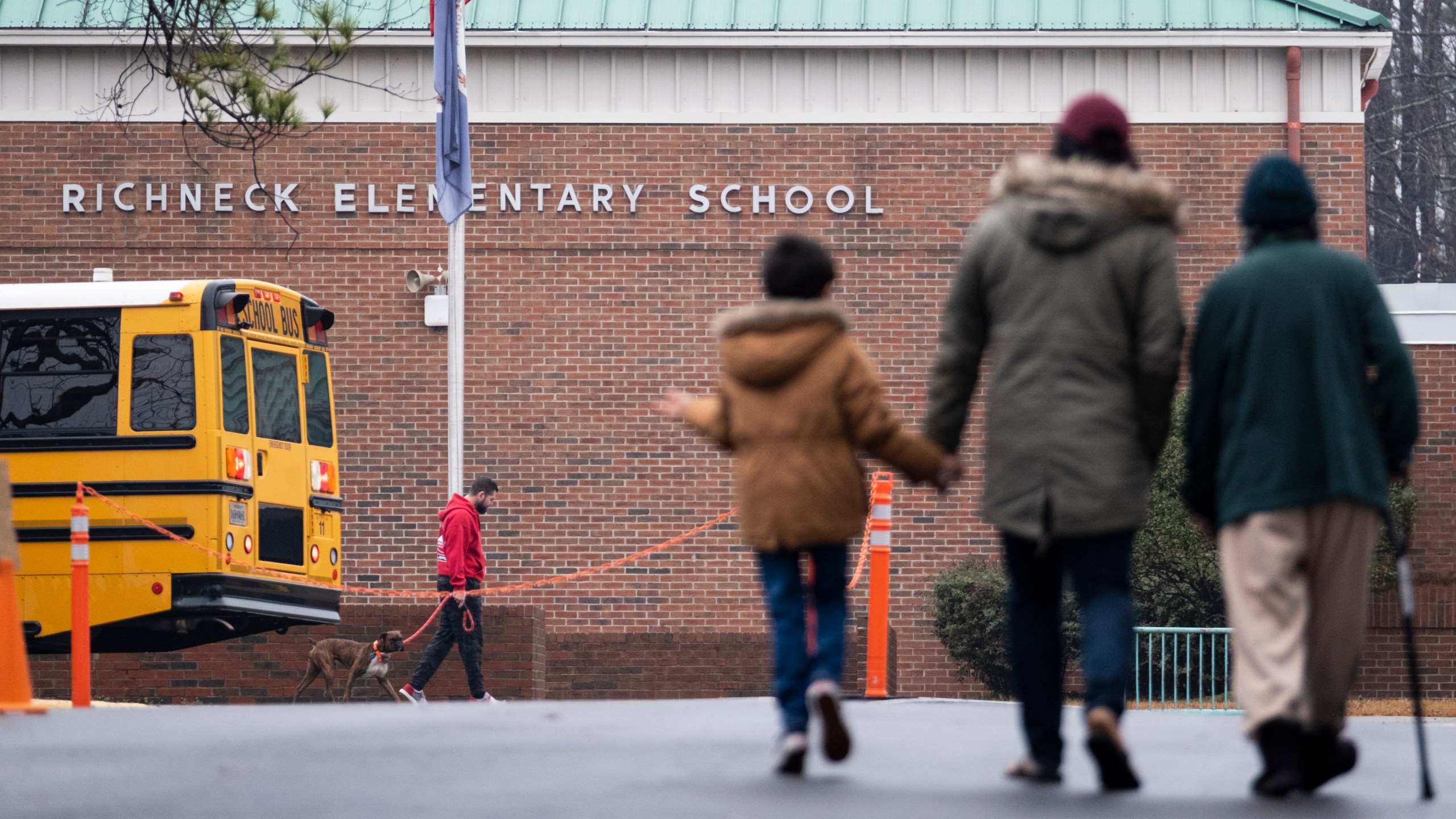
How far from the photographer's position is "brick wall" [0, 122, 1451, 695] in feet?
66.1

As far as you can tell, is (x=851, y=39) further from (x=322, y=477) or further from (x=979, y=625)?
(x=322, y=477)

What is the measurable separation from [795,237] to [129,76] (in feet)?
52.1

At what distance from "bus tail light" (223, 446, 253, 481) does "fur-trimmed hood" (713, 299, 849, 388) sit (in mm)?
9346

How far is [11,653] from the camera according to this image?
29.1 feet

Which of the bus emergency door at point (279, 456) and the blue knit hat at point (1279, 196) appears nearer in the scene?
the blue knit hat at point (1279, 196)

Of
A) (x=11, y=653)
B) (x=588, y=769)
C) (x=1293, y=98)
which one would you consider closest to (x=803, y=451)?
(x=588, y=769)

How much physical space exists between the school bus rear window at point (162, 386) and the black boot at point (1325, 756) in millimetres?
10298

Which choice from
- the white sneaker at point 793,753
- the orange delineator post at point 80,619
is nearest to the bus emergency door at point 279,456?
the orange delineator post at point 80,619

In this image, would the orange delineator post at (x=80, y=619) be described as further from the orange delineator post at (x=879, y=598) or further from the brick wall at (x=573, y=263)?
the brick wall at (x=573, y=263)

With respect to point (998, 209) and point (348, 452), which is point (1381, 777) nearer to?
point (998, 209)

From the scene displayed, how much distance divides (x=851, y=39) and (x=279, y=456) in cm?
797

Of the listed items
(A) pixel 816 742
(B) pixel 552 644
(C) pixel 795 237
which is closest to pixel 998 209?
(C) pixel 795 237

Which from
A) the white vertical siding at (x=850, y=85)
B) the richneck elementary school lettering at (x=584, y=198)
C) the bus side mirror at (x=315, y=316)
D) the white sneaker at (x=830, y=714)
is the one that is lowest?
the white sneaker at (x=830, y=714)

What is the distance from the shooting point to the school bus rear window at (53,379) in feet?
47.3
